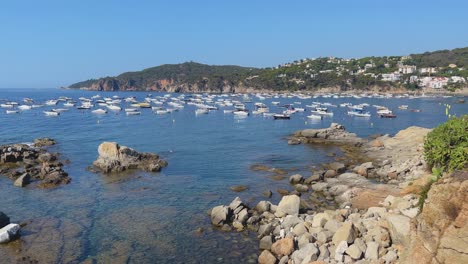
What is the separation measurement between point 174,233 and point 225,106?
10865 cm

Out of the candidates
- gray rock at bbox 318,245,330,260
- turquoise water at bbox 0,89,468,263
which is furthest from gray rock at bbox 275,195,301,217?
gray rock at bbox 318,245,330,260

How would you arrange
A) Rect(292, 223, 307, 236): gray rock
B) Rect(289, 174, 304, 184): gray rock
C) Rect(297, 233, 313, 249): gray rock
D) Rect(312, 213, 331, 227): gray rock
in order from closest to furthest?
Rect(297, 233, 313, 249): gray rock, Rect(292, 223, 307, 236): gray rock, Rect(312, 213, 331, 227): gray rock, Rect(289, 174, 304, 184): gray rock

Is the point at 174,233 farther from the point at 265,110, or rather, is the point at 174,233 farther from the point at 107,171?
the point at 265,110

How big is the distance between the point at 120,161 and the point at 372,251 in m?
30.5

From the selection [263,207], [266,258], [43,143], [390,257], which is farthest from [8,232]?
[43,143]

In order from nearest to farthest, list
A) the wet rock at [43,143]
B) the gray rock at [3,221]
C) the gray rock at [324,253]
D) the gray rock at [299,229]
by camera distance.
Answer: the gray rock at [324,253] < the gray rock at [299,229] < the gray rock at [3,221] < the wet rock at [43,143]

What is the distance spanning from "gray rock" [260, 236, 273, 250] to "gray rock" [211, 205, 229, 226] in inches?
160

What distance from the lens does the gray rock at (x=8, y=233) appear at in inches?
937

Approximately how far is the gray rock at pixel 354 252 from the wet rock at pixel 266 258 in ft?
11.9

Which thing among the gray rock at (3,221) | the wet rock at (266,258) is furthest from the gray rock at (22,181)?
the wet rock at (266,258)

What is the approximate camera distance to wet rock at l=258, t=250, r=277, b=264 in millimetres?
20203

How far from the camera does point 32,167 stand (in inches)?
1681

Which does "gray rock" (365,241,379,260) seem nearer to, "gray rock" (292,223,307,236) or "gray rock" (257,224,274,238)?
"gray rock" (292,223,307,236)

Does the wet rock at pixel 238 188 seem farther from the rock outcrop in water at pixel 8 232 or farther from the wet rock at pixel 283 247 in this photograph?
the rock outcrop in water at pixel 8 232
